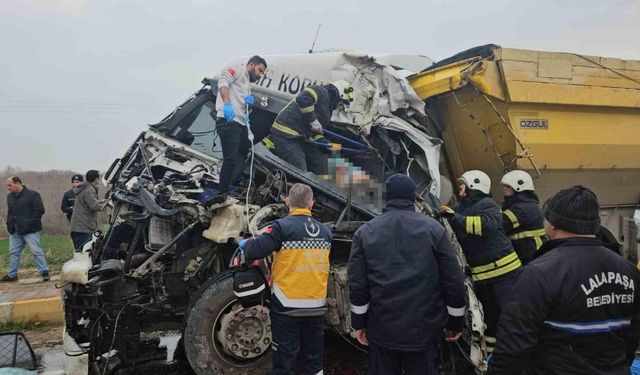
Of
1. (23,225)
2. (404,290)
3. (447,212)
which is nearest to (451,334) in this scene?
(404,290)

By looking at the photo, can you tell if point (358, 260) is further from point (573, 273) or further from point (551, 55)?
point (551, 55)

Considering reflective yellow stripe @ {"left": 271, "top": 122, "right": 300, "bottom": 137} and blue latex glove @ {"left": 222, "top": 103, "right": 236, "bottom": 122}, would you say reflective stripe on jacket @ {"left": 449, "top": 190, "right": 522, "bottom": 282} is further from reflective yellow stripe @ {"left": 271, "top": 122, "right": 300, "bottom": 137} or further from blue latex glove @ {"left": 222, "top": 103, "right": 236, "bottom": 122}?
blue latex glove @ {"left": 222, "top": 103, "right": 236, "bottom": 122}

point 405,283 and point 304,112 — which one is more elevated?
point 304,112

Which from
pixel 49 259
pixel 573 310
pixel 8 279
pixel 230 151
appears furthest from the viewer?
pixel 49 259

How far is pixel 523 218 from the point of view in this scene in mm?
3893

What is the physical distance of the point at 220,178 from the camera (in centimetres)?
424

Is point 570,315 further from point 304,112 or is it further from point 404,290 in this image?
point 304,112

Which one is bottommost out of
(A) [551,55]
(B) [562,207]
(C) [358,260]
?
(C) [358,260]

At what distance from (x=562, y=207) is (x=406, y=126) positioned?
274 centimetres

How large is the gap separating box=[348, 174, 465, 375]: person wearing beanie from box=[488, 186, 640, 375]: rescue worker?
2.03ft

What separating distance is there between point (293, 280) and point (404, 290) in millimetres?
858

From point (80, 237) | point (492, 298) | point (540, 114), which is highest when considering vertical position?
point (540, 114)

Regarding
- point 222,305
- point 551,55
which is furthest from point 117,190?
point 551,55

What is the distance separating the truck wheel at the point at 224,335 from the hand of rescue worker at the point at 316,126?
1.60 meters
